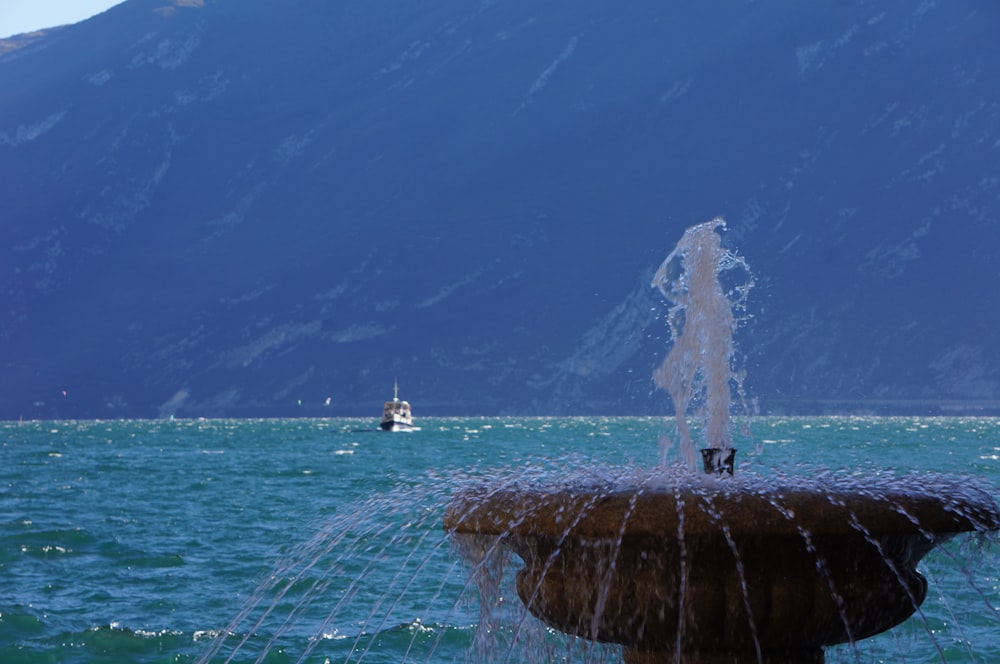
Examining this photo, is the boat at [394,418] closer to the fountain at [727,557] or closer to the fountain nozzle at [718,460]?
the fountain nozzle at [718,460]

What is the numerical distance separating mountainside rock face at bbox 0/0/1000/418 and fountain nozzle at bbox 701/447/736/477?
391ft

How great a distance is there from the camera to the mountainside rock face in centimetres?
13325

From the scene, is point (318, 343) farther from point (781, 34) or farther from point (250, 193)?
point (781, 34)

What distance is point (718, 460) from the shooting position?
5.50 metres

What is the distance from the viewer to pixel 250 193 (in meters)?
164

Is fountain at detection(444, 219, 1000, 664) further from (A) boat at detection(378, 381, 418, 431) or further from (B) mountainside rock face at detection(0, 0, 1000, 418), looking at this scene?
(B) mountainside rock face at detection(0, 0, 1000, 418)

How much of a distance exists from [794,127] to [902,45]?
56.4 ft

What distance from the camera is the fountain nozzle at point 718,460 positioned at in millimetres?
5449

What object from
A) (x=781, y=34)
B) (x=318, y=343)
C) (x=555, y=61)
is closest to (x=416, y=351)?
(x=318, y=343)

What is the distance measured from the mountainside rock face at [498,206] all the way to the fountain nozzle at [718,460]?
119 metres

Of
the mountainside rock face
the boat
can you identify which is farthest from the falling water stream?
the mountainside rock face

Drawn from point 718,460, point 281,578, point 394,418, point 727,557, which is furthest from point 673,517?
point 394,418

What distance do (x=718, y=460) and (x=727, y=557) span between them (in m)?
0.93

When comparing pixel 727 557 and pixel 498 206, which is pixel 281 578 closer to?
pixel 727 557
